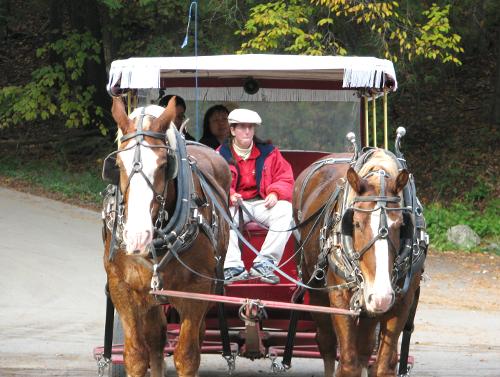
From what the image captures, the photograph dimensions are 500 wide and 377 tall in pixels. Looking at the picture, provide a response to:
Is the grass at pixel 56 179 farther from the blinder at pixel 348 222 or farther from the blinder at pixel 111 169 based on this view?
the blinder at pixel 348 222

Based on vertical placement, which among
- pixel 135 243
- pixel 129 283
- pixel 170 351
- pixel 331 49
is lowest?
pixel 170 351

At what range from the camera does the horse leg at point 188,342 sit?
675 cm

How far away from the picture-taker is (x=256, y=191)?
27.7 feet

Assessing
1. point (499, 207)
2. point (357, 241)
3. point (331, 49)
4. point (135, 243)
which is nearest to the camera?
point (135, 243)

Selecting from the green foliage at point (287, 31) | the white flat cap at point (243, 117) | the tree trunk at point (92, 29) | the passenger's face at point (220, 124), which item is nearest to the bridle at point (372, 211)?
the white flat cap at point (243, 117)

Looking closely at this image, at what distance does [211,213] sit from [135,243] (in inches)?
54.1

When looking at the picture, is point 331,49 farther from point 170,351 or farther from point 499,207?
point 170,351

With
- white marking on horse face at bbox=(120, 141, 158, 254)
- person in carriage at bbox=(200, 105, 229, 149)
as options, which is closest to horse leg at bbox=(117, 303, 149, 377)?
white marking on horse face at bbox=(120, 141, 158, 254)

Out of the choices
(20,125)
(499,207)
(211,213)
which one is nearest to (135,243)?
(211,213)

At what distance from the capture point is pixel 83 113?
1914 cm

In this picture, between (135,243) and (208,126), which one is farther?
(208,126)

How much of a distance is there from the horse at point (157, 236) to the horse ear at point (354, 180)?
1.02 metres

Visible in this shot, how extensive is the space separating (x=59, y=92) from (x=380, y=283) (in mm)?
14031

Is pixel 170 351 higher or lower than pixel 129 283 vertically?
lower
